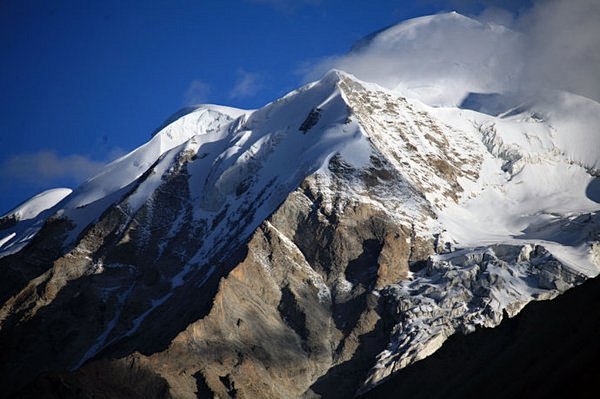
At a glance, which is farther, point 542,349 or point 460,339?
point 460,339

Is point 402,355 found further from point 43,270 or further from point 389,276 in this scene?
point 43,270

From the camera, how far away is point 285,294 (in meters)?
160

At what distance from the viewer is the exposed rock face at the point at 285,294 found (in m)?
139

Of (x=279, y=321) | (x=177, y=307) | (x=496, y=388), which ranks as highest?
(x=177, y=307)

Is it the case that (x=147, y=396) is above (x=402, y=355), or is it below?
above

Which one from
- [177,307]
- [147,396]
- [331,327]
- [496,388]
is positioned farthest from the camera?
[177,307]

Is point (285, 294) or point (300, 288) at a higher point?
point (285, 294)

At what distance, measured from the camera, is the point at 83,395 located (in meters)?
117

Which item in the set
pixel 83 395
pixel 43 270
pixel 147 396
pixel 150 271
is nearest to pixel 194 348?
pixel 147 396

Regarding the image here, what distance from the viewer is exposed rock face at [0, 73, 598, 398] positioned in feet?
457

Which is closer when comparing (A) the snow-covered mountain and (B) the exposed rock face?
(B) the exposed rock face

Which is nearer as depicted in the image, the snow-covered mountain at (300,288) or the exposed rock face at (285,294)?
the exposed rock face at (285,294)

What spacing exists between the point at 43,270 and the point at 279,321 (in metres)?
63.7

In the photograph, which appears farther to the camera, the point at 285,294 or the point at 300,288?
the point at 300,288
